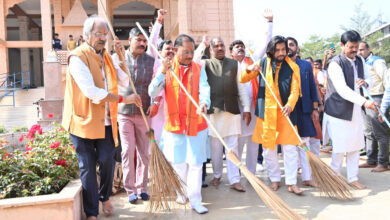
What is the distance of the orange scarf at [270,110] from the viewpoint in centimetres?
382

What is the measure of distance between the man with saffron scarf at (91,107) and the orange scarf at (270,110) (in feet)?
→ 5.29

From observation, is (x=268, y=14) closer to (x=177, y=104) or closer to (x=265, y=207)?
(x=177, y=104)

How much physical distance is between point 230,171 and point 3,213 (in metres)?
2.42

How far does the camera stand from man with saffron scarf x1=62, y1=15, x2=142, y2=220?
275 centimetres

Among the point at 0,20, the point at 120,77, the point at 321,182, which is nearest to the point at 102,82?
the point at 120,77

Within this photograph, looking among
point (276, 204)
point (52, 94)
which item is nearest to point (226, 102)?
point (276, 204)

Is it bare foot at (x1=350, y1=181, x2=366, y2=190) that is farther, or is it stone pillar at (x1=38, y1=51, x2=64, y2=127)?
stone pillar at (x1=38, y1=51, x2=64, y2=127)

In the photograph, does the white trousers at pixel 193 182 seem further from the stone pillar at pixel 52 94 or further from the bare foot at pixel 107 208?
the stone pillar at pixel 52 94

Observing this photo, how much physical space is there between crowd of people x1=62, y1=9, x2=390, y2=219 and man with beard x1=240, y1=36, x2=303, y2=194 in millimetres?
12

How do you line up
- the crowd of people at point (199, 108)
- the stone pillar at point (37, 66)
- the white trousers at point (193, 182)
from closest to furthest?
the crowd of people at point (199, 108)
the white trousers at point (193, 182)
the stone pillar at point (37, 66)

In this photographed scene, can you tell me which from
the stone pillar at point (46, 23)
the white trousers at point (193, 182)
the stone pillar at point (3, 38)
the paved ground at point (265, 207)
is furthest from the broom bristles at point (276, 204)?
the stone pillar at point (3, 38)

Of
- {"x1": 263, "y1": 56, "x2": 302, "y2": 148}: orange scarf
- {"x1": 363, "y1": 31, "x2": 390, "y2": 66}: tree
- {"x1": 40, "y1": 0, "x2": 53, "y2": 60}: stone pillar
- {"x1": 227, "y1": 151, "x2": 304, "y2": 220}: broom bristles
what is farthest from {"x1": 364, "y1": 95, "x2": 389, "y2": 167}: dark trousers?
{"x1": 363, "y1": 31, "x2": 390, "y2": 66}: tree

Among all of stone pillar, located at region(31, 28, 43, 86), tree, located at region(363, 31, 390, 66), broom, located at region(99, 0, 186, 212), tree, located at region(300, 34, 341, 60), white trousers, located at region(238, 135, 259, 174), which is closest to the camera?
broom, located at region(99, 0, 186, 212)

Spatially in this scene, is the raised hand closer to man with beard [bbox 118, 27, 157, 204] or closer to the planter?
man with beard [bbox 118, 27, 157, 204]
